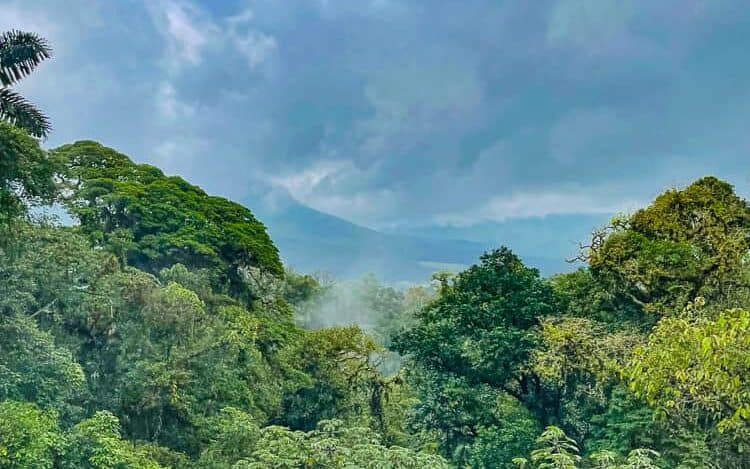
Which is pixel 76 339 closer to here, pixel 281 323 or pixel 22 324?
pixel 22 324

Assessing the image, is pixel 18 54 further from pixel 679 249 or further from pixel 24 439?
pixel 679 249

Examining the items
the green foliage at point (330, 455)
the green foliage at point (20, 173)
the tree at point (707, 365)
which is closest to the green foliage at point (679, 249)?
the tree at point (707, 365)

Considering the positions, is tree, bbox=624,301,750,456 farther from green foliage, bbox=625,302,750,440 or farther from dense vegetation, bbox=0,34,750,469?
dense vegetation, bbox=0,34,750,469

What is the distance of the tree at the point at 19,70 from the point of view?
8.65 metres

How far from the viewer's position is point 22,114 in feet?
28.7

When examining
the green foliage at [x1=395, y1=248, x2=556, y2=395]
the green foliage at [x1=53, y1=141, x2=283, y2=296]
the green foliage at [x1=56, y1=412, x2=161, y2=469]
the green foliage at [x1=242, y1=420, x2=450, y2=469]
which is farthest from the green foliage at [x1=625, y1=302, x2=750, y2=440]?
the green foliage at [x1=53, y1=141, x2=283, y2=296]

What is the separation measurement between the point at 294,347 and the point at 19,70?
32.8ft

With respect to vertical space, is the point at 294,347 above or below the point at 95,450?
above

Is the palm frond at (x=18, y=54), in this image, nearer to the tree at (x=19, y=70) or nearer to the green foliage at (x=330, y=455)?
the tree at (x=19, y=70)

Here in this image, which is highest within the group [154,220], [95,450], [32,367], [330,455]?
[154,220]

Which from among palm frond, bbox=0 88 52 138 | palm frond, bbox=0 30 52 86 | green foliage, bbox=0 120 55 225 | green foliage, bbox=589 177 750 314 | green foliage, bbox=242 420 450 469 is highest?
palm frond, bbox=0 30 52 86

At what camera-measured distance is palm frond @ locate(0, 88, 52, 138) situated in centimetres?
861

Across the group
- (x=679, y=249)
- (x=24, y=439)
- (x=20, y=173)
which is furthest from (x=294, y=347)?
(x=679, y=249)

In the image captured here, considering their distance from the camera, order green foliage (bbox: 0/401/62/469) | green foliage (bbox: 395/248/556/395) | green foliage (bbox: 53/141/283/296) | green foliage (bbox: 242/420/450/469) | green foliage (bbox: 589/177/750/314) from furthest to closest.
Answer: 1. green foliage (bbox: 53/141/283/296)
2. green foliage (bbox: 395/248/556/395)
3. green foliage (bbox: 589/177/750/314)
4. green foliage (bbox: 242/420/450/469)
5. green foliage (bbox: 0/401/62/469)
